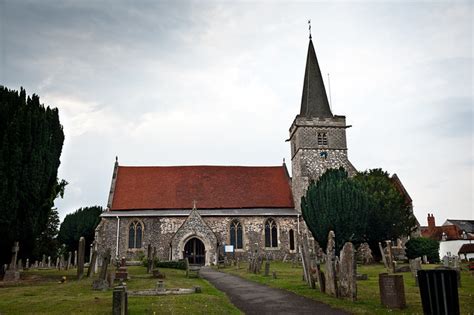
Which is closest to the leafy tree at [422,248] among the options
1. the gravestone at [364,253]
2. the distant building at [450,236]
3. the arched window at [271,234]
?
the gravestone at [364,253]

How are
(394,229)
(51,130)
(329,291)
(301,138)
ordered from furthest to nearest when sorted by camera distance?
(301,138) < (394,229) < (51,130) < (329,291)

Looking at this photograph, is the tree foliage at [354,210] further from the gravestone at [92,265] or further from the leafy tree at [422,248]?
the gravestone at [92,265]

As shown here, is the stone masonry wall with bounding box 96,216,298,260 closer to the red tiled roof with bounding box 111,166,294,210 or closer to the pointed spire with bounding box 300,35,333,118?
the red tiled roof with bounding box 111,166,294,210

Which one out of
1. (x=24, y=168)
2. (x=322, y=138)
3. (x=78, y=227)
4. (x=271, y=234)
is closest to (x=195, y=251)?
(x=271, y=234)

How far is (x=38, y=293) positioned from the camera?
43.9 feet

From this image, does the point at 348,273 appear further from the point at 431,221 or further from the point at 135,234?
the point at 431,221

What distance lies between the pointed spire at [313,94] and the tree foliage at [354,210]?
747 centimetres

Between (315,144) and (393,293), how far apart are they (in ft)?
79.6

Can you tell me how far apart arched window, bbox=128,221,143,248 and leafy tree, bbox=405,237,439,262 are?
2120 centimetres

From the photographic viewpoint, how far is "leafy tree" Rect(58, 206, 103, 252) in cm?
4059

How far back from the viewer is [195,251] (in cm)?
3155

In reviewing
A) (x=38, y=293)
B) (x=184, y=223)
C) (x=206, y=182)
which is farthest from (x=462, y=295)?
(x=206, y=182)

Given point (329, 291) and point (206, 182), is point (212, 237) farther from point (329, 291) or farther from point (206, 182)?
point (329, 291)

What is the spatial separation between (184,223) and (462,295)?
2171cm
